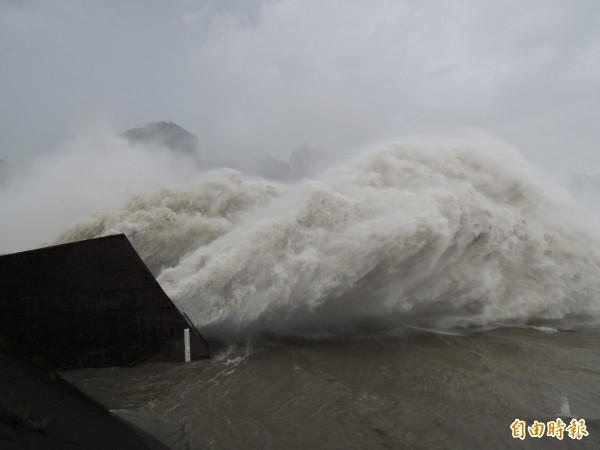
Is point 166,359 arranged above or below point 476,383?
above

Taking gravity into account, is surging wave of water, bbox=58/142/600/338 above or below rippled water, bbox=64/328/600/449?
above

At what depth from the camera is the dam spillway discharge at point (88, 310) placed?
6.50 metres

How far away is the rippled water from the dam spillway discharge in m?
0.34

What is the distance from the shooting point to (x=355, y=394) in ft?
19.8

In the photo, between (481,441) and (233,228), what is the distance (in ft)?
22.2

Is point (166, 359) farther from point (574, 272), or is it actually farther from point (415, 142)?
point (574, 272)

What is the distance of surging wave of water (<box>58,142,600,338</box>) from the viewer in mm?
8195

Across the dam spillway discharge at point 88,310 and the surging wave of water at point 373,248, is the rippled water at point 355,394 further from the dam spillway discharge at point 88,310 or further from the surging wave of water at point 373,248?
the surging wave of water at point 373,248

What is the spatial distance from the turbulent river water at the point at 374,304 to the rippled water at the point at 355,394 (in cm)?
3

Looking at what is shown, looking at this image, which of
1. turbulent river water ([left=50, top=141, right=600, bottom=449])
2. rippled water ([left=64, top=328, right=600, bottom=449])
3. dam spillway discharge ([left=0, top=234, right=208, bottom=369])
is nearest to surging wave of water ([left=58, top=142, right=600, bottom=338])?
turbulent river water ([left=50, top=141, right=600, bottom=449])

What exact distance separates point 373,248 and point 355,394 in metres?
3.58

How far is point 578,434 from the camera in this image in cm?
512

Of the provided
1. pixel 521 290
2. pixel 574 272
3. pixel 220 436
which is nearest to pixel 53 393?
pixel 220 436

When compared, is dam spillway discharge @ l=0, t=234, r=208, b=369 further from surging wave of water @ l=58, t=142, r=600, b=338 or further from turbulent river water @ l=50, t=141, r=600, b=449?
surging wave of water @ l=58, t=142, r=600, b=338
